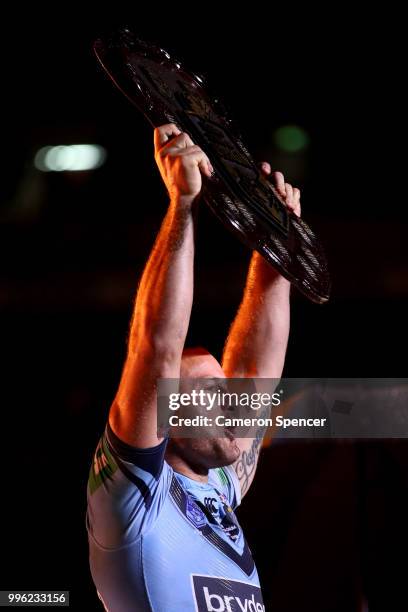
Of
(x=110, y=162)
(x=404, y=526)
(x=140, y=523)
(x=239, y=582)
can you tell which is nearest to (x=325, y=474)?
(x=404, y=526)

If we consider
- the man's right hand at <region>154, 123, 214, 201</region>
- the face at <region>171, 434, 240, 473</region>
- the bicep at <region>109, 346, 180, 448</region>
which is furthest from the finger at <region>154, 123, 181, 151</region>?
the face at <region>171, 434, 240, 473</region>

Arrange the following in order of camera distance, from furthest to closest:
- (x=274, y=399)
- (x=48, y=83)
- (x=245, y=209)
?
(x=48, y=83), (x=274, y=399), (x=245, y=209)

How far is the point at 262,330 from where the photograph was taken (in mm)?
2059

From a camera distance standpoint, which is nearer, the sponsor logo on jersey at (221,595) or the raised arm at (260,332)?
the sponsor logo on jersey at (221,595)

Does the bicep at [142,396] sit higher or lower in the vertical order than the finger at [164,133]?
lower

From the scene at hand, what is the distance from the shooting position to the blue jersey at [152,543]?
1.47 m

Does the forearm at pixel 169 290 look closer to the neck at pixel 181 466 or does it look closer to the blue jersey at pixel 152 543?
the blue jersey at pixel 152 543

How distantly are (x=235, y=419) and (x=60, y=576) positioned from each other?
1256 mm

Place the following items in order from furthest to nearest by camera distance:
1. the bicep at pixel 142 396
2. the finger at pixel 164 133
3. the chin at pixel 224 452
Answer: the chin at pixel 224 452 < the finger at pixel 164 133 < the bicep at pixel 142 396

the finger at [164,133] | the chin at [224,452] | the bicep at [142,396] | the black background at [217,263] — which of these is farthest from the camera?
the black background at [217,263]

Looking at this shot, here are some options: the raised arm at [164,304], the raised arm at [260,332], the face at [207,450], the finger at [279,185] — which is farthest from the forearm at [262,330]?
the raised arm at [164,304]

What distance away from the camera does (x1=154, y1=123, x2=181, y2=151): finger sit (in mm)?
1521

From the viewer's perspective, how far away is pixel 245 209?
154 centimetres

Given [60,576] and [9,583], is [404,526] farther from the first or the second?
[9,583]
